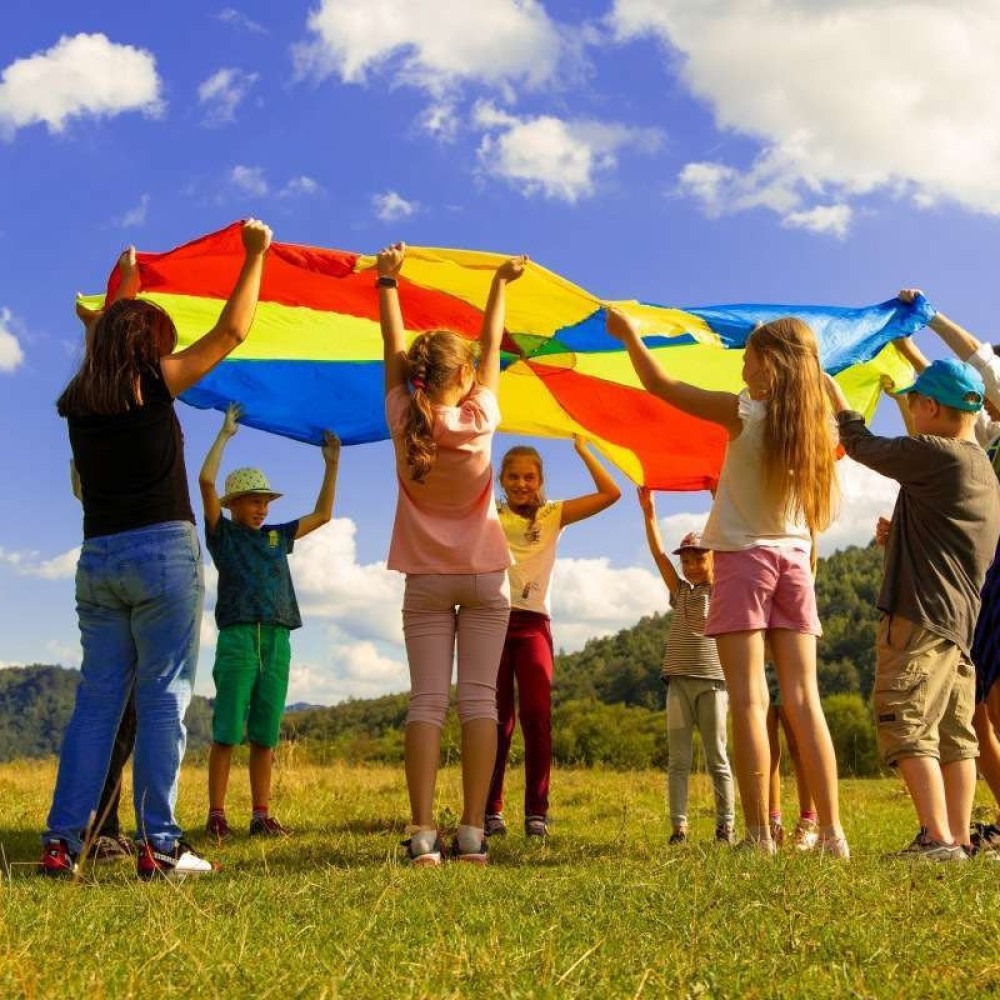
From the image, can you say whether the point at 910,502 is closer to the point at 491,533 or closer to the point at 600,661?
the point at 491,533

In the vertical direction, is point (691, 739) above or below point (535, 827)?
above

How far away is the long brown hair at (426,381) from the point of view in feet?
12.2

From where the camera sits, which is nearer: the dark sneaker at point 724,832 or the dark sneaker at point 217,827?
the dark sneaker at point 724,832

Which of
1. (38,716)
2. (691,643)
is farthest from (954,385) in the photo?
(38,716)

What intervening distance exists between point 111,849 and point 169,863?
93 centimetres

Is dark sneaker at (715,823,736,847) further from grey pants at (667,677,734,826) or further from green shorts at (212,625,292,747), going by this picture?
green shorts at (212,625,292,747)

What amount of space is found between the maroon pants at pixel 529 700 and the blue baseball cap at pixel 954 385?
210 centimetres

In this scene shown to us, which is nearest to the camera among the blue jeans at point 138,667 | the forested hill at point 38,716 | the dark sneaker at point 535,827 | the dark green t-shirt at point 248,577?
the blue jeans at point 138,667

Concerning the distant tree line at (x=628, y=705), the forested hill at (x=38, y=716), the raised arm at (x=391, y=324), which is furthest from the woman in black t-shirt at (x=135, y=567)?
the forested hill at (x=38, y=716)

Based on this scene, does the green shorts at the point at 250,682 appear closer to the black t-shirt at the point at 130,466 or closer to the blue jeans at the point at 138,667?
the blue jeans at the point at 138,667

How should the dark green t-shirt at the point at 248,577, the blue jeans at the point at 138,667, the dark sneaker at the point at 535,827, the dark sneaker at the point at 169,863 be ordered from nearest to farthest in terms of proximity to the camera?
the dark sneaker at the point at 169,863
the blue jeans at the point at 138,667
the dark sneaker at the point at 535,827
the dark green t-shirt at the point at 248,577

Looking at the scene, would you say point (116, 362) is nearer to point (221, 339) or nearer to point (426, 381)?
point (221, 339)

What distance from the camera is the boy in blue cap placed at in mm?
3760

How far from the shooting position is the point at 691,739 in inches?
211
